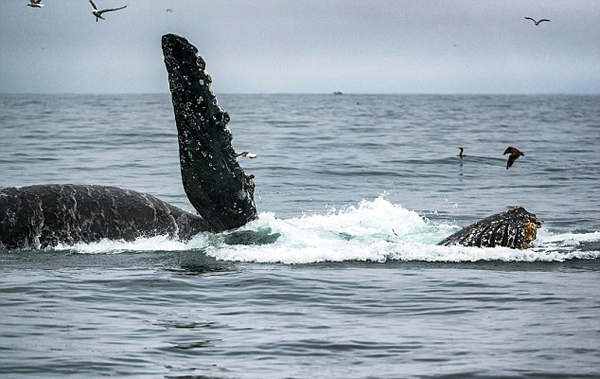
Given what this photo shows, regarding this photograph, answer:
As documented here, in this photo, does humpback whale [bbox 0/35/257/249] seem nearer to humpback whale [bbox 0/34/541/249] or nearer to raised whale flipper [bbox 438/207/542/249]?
humpback whale [bbox 0/34/541/249]

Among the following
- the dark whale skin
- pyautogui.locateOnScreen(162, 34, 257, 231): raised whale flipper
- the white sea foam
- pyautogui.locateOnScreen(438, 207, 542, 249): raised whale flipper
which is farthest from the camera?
pyautogui.locateOnScreen(438, 207, 542, 249): raised whale flipper

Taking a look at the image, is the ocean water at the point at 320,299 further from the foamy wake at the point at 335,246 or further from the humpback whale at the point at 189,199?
the humpback whale at the point at 189,199

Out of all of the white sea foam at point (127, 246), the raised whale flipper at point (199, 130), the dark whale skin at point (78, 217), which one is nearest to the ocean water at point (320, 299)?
the white sea foam at point (127, 246)

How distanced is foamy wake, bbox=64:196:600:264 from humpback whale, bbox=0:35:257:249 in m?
0.16

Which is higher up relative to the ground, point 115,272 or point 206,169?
Result: point 206,169

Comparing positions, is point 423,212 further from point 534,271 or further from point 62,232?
point 62,232

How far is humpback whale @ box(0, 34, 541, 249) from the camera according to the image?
457 inches

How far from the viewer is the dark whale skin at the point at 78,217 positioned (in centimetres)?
1180

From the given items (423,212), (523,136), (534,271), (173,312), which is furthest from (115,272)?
(523,136)

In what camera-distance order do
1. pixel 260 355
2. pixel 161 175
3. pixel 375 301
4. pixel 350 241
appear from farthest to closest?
1. pixel 161 175
2. pixel 350 241
3. pixel 375 301
4. pixel 260 355

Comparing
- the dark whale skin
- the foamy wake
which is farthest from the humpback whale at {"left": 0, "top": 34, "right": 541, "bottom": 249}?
the foamy wake

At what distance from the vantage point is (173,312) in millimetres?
9625

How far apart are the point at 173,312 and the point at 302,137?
3140 cm

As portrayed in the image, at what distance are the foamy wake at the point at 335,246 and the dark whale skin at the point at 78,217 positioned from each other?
5.3 inches
